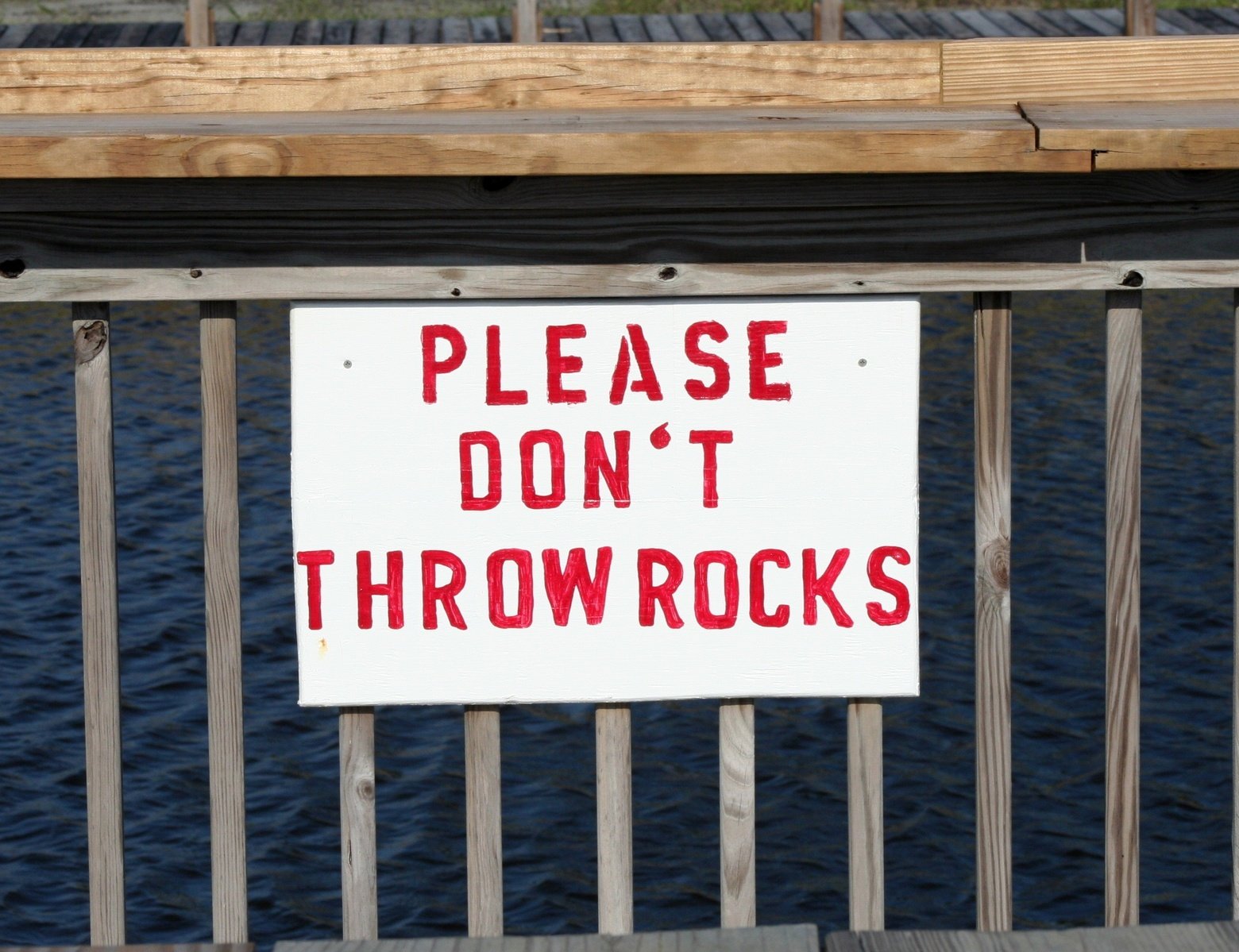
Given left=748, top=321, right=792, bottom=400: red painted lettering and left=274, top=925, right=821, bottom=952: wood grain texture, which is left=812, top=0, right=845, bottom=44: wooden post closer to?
left=748, top=321, right=792, bottom=400: red painted lettering

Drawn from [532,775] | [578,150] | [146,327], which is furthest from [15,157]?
[146,327]

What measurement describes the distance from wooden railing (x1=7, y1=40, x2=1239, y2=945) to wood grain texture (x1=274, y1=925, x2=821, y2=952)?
424 mm

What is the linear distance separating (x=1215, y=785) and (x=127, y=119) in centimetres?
593

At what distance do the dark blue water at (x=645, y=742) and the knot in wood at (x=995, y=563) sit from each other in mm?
4277

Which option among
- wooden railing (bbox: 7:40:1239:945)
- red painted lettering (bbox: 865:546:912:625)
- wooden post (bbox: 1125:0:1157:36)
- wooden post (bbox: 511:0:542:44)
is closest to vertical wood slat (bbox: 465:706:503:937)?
wooden railing (bbox: 7:40:1239:945)

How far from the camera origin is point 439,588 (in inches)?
89.7

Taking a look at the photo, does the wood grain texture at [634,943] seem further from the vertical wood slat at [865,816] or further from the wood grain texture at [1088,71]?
the wood grain texture at [1088,71]

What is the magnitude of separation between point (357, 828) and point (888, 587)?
0.66 m

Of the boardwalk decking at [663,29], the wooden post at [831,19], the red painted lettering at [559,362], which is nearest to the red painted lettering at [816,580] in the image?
the red painted lettering at [559,362]

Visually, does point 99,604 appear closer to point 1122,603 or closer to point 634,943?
point 634,943

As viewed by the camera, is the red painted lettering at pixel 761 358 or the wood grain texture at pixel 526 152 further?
the red painted lettering at pixel 761 358

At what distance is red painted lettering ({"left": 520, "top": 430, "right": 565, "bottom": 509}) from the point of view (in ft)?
7.36

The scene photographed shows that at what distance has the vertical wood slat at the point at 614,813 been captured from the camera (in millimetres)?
2297

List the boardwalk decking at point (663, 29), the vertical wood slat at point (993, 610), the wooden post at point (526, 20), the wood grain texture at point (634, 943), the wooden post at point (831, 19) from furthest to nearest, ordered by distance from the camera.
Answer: the boardwalk decking at point (663, 29) < the wooden post at point (831, 19) < the wooden post at point (526, 20) < the vertical wood slat at point (993, 610) < the wood grain texture at point (634, 943)
